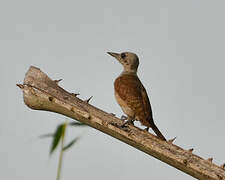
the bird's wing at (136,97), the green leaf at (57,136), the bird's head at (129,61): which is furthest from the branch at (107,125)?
the bird's head at (129,61)

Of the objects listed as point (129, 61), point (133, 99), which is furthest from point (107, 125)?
point (129, 61)

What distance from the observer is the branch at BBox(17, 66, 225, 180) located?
415cm

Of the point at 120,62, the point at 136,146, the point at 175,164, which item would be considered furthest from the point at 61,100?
the point at 120,62

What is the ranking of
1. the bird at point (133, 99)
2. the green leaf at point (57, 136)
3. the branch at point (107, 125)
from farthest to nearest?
1. the bird at point (133, 99)
2. the branch at point (107, 125)
3. the green leaf at point (57, 136)

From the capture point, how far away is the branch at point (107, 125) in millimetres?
4148

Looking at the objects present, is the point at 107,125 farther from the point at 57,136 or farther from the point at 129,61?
the point at 129,61

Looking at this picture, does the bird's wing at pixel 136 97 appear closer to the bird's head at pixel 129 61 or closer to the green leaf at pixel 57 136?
the bird's head at pixel 129 61

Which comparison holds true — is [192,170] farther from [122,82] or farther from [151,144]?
[122,82]

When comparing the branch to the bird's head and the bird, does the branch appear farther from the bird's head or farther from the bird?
the bird's head

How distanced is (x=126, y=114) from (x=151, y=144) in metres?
5.09

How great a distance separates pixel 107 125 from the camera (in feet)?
15.3

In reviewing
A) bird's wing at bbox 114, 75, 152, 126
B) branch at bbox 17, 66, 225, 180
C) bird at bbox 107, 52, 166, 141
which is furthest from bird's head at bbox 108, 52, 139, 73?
branch at bbox 17, 66, 225, 180

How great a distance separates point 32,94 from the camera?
5000 millimetres

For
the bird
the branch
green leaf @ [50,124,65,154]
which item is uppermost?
the bird
